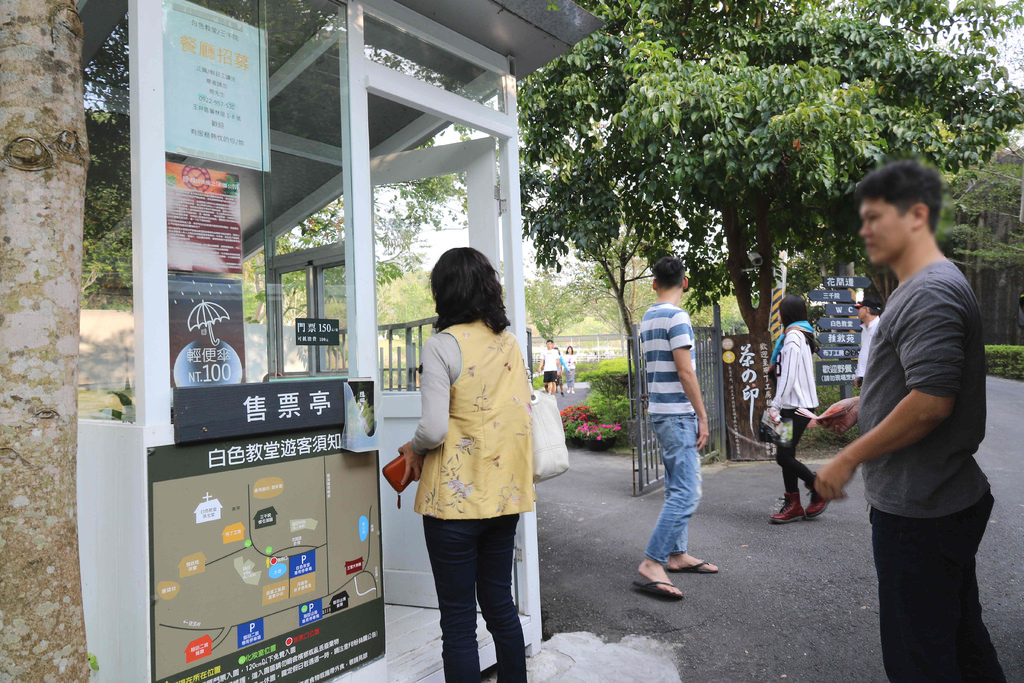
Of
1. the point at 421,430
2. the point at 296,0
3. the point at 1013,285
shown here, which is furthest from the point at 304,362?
the point at 1013,285

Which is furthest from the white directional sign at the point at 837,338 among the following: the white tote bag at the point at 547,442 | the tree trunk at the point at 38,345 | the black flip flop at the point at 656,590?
the tree trunk at the point at 38,345

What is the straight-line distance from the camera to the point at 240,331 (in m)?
2.43

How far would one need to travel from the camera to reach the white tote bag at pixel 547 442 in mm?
2615

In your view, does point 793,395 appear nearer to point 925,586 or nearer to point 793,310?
point 793,310

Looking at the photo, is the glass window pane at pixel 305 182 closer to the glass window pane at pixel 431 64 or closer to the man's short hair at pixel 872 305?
the glass window pane at pixel 431 64

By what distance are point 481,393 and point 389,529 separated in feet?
6.54

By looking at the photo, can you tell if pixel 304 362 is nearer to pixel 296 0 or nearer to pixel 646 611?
pixel 296 0

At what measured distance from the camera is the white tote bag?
8.58 ft

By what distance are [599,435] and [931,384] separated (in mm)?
8663

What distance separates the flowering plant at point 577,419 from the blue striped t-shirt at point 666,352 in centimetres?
634

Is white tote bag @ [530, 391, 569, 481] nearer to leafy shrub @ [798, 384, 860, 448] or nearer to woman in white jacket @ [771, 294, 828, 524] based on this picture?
woman in white jacket @ [771, 294, 828, 524]

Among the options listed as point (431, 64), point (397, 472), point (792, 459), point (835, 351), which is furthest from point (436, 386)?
point (835, 351)

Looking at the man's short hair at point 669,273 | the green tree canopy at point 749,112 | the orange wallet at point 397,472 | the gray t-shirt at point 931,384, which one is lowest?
the orange wallet at point 397,472

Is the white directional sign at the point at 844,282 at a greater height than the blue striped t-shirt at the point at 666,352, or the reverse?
the white directional sign at the point at 844,282
